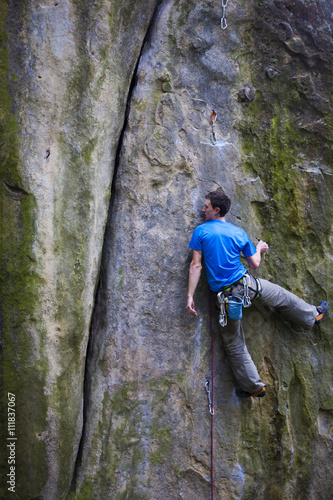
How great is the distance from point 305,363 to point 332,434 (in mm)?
819

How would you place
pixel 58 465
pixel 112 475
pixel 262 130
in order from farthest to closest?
pixel 262 130 < pixel 112 475 < pixel 58 465

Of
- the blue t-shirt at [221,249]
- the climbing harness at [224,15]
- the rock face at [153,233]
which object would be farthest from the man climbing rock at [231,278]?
the climbing harness at [224,15]

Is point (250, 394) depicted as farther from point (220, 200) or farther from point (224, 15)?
point (224, 15)

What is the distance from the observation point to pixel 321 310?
4988mm

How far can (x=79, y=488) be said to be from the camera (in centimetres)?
431

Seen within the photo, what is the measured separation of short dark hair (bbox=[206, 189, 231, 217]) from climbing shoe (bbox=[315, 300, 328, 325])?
1.57m

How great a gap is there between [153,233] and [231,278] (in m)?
0.92

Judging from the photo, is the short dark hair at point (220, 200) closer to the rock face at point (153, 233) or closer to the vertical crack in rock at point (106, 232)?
the rock face at point (153, 233)

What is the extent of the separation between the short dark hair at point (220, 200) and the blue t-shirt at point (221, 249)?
0.15 meters

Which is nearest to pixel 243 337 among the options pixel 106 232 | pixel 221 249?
pixel 221 249

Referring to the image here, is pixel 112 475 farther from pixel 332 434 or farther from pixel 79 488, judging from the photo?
pixel 332 434

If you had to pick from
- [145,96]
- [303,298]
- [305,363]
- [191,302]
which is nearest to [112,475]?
[191,302]

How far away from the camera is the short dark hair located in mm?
4484

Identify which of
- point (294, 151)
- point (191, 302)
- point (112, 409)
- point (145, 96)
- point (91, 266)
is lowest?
point (112, 409)
